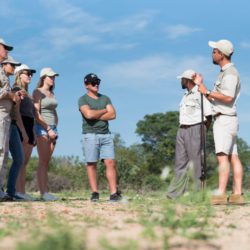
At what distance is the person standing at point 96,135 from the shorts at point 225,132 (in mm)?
1711

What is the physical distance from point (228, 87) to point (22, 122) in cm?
311

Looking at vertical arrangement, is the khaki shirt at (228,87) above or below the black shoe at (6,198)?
above

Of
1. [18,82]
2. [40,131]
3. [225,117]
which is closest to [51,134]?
[40,131]

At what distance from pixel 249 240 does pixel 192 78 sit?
4.45 metres

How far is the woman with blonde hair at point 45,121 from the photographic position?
361 inches

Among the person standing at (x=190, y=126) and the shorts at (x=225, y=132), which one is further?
the person standing at (x=190, y=126)

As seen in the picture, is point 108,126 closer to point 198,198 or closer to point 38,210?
point 38,210

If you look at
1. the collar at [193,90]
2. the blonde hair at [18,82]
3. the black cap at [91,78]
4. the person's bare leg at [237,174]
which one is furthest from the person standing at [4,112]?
the person's bare leg at [237,174]

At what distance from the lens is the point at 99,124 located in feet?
29.2

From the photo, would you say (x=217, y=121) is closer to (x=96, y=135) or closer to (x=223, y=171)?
(x=223, y=171)

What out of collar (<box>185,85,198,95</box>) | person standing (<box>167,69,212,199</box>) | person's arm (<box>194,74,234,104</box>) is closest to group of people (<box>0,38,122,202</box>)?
person standing (<box>167,69,212,199</box>)

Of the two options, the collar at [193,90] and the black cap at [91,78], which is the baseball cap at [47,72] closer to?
the black cap at [91,78]

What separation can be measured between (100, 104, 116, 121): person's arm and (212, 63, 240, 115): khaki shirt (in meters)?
1.61

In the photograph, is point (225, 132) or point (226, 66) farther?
point (226, 66)
